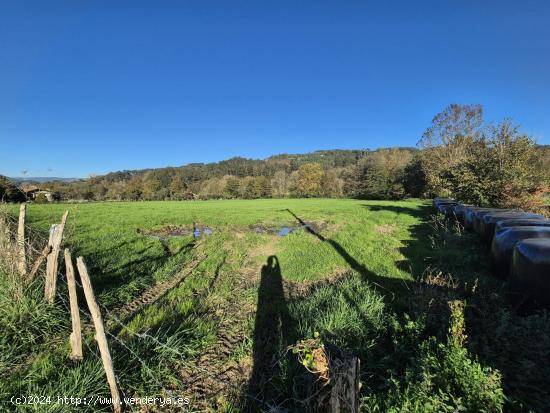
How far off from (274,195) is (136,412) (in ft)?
237

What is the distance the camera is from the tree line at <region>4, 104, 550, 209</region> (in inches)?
616

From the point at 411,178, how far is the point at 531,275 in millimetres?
53264

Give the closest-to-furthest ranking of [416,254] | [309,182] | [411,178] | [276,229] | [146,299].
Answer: [146,299] → [416,254] → [276,229] → [411,178] → [309,182]

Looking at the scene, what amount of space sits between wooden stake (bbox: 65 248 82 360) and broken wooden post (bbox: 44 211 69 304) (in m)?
0.92

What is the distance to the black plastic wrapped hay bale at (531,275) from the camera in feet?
15.4

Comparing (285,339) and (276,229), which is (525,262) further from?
(276,229)

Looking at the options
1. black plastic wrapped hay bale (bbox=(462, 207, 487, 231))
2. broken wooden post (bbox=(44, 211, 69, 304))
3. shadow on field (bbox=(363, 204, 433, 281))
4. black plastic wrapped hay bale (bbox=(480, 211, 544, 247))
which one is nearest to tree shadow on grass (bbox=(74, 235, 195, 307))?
broken wooden post (bbox=(44, 211, 69, 304))

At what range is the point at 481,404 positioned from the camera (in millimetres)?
2727

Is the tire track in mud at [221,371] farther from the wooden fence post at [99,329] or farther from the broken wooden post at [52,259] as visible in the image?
the broken wooden post at [52,259]

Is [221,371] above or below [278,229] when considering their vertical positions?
below

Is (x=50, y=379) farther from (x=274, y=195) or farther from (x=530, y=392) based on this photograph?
(x=274, y=195)

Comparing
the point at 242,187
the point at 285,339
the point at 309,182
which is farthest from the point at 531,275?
the point at 242,187

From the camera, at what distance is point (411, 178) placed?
5356 cm

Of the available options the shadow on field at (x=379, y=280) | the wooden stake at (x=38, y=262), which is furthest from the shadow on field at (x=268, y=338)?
the wooden stake at (x=38, y=262)
